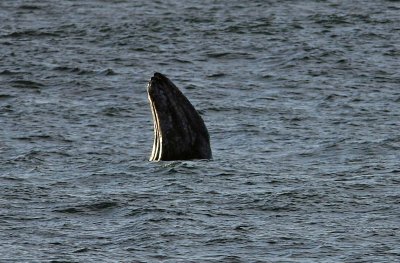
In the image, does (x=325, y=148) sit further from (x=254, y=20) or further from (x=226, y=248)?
(x=254, y=20)

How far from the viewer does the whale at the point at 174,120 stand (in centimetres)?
2320

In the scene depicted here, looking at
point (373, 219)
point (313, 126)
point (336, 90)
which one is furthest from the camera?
point (336, 90)

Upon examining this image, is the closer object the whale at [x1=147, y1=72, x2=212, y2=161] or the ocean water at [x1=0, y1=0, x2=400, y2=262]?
the ocean water at [x1=0, y1=0, x2=400, y2=262]

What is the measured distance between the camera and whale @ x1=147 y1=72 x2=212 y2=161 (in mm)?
23203

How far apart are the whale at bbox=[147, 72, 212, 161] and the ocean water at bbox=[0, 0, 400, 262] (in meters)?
0.35

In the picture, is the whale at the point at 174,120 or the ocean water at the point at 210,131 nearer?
the ocean water at the point at 210,131

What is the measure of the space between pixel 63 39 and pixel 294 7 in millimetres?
8117

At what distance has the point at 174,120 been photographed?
914 inches

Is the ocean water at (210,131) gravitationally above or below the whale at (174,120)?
below

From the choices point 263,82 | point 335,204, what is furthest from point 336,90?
point 335,204

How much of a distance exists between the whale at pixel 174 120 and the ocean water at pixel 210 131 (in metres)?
0.35

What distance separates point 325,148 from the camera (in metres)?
25.8

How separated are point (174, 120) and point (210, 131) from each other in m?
5.01

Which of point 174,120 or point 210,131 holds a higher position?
point 174,120
